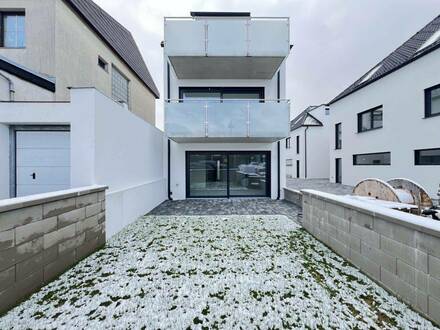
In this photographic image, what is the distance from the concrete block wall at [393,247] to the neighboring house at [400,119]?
7661 mm

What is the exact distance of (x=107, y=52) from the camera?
11.0m

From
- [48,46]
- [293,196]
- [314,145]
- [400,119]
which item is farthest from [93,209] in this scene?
[314,145]

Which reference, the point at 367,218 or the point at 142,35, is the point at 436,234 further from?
the point at 142,35

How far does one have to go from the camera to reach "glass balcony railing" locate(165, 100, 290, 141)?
292 inches

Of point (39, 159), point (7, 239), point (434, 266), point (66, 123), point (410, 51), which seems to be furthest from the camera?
point (410, 51)

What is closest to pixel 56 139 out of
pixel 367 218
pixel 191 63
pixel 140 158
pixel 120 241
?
pixel 140 158

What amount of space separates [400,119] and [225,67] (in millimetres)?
8630

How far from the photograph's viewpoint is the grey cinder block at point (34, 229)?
248 centimetres

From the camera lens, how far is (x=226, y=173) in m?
9.21

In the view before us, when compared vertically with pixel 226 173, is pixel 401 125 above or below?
above

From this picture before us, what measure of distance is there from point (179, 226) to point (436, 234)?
4.69 metres

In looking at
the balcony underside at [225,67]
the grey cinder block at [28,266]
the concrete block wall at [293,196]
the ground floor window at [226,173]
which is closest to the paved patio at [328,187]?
the concrete block wall at [293,196]

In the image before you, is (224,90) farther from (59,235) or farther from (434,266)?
(434,266)

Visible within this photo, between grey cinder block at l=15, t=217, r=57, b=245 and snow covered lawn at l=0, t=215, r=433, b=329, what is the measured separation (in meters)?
0.72
